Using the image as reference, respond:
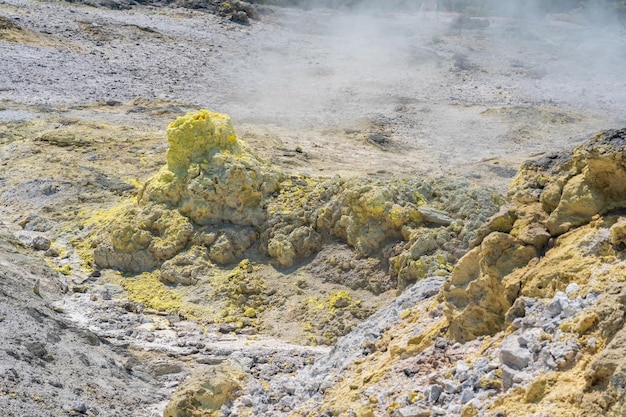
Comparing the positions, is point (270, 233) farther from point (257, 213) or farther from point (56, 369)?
point (56, 369)

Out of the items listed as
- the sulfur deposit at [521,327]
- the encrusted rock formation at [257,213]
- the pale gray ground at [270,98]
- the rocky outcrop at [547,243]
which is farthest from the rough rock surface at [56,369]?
the rocky outcrop at [547,243]

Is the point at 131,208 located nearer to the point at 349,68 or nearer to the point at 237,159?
the point at 237,159

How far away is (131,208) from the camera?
9.09 m

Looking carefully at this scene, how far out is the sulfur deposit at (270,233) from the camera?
25.7 ft

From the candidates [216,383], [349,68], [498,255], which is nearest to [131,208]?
[216,383]

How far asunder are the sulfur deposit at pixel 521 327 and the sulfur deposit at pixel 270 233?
2.18 m

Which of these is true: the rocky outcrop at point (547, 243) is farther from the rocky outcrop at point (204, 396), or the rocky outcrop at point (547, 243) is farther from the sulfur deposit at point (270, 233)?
the sulfur deposit at point (270, 233)

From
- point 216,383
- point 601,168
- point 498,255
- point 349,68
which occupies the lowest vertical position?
point 349,68

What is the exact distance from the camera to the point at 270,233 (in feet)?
28.3

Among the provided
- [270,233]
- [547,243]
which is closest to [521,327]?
[547,243]

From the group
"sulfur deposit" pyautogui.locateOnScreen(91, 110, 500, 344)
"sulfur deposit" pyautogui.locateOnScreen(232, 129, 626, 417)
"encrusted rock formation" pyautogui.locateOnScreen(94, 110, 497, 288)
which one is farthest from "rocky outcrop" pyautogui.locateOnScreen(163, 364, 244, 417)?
"encrusted rock formation" pyautogui.locateOnScreen(94, 110, 497, 288)

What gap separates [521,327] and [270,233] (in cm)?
460

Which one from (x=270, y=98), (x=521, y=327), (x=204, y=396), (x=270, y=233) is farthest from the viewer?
(x=270, y=98)

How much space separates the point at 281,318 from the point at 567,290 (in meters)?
3.88
